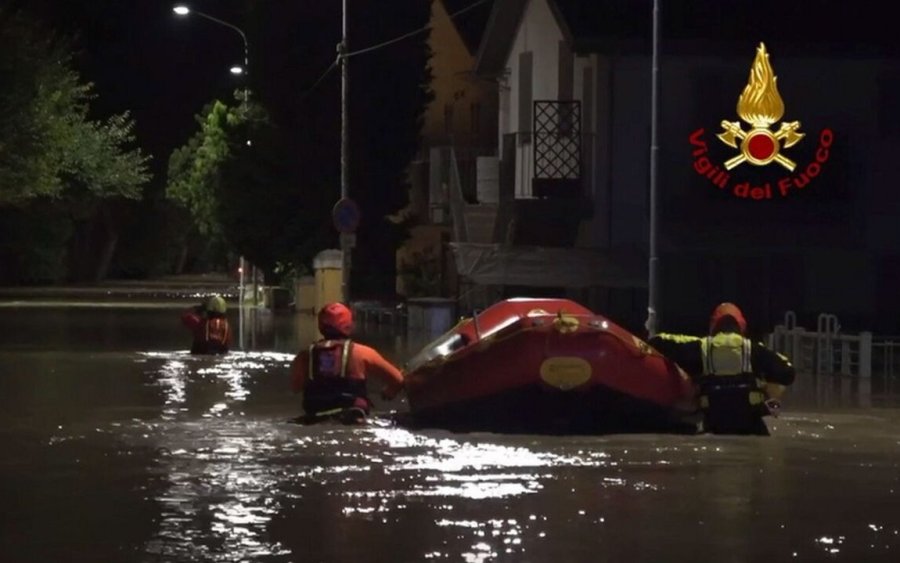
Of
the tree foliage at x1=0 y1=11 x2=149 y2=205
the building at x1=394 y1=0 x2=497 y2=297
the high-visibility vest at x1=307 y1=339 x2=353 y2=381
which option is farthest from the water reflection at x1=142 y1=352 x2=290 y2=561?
the building at x1=394 y1=0 x2=497 y2=297

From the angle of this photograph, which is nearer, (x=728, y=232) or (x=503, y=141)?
(x=728, y=232)

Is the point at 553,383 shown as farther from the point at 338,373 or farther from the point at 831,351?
the point at 831,351

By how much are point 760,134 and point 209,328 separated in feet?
43.4

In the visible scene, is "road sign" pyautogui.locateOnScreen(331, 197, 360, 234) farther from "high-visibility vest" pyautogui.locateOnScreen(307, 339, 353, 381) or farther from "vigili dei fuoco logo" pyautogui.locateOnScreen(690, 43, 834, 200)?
"high-visibility vest" pyautogui.locateOnScreen(307, 339, 353, 381)

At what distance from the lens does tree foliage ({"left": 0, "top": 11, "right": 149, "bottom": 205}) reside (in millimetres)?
47844

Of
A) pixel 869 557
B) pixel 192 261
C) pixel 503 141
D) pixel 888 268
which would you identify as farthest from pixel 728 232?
pixel 192 261

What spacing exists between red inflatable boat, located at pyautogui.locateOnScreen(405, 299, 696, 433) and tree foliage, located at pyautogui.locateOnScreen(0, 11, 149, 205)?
103 ft

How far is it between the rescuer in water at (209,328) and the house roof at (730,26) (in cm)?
1212

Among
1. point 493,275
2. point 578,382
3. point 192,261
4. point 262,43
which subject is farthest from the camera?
point 192,261

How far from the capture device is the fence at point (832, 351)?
28406mm

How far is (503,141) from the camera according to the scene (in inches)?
1762

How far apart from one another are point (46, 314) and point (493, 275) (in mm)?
19027

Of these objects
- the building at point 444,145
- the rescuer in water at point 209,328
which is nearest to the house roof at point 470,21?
the building at point 444,145

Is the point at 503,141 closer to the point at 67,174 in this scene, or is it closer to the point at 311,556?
the point at 67,174
